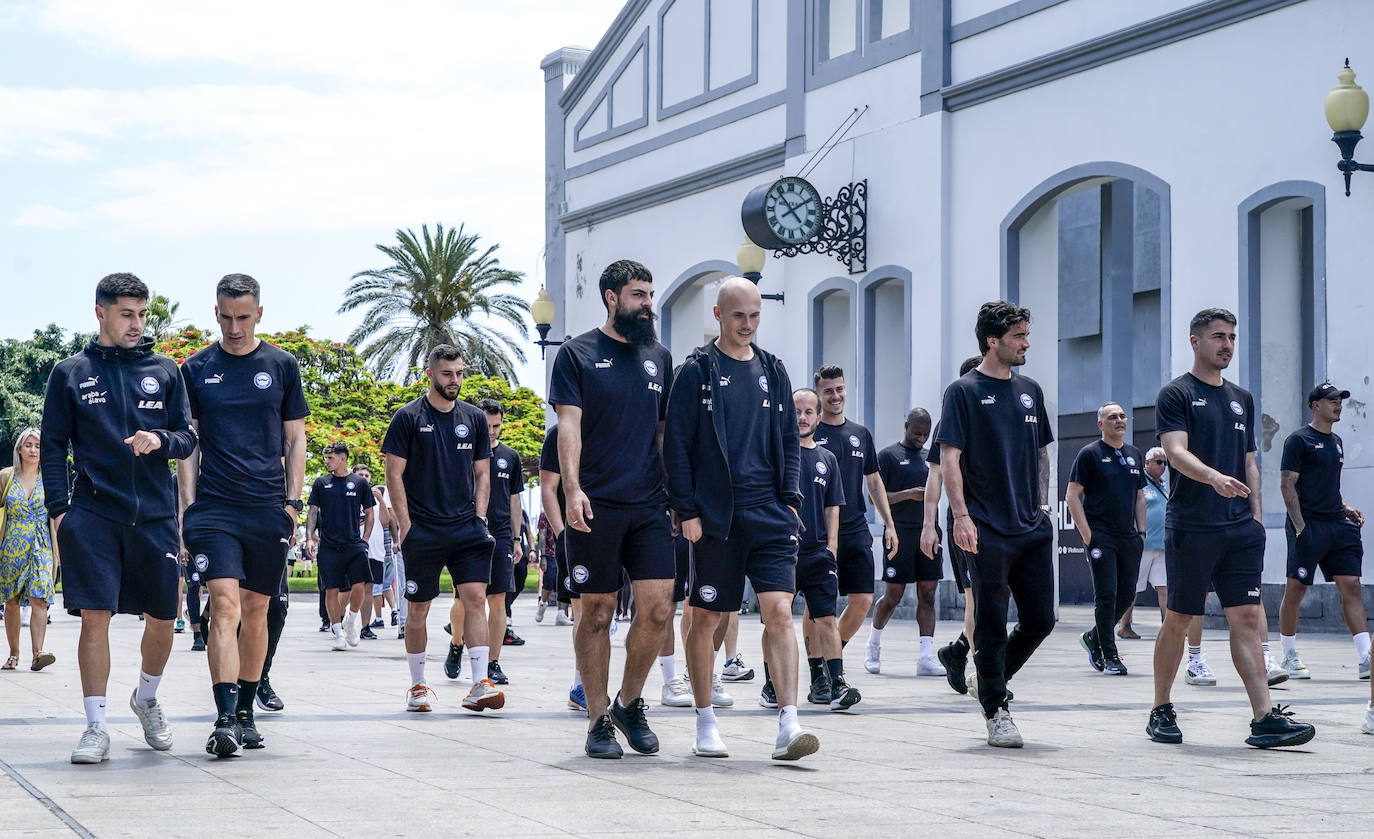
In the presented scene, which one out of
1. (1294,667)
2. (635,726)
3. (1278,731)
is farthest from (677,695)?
(1294,667)

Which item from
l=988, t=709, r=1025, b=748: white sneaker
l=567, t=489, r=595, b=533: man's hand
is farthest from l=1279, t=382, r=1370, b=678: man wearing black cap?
l=567, t=489, r=595, b=533: man's hand

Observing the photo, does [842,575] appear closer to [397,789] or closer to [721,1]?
[397,789]

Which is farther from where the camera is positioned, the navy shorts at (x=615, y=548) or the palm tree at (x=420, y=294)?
the palm tree at (x=420, y=294)

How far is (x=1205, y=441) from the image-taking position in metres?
8.03

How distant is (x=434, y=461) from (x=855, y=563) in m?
2.95

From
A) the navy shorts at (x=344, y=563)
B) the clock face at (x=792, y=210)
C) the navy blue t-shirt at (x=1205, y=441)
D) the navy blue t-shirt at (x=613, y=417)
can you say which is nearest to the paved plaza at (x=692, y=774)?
the navy blue t-shirt at (x=1205, y=441)

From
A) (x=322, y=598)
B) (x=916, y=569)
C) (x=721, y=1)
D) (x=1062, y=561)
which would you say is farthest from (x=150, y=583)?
(x=1062, y=561)

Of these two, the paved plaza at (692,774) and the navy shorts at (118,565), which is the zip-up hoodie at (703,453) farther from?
the navy shorts at (118,565)

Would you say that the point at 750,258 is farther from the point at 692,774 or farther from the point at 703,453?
the point at 692,774

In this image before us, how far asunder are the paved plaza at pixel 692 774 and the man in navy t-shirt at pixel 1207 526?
36cm

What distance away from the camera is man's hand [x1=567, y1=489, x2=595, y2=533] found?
702 centimetres

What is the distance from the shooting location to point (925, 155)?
21172 mm

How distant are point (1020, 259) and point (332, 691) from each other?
11744 mm

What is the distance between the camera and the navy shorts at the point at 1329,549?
11.4 meters
